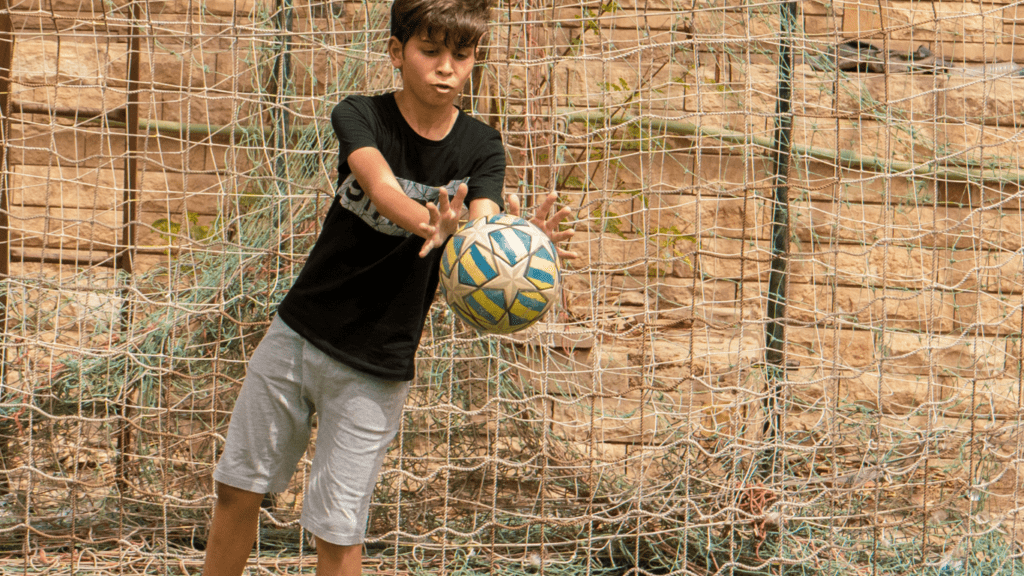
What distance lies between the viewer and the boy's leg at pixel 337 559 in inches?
89.1

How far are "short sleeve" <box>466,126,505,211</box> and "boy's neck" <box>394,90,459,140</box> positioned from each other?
0.11 m

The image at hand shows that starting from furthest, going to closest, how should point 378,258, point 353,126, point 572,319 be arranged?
1. point 572,319
2. point 378,258
3. point 353,126

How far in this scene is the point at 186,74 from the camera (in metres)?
4.59

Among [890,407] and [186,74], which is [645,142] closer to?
[890,407]

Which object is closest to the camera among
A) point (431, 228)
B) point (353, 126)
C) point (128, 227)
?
point (431, 228)

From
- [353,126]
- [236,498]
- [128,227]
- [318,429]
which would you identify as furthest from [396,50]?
[128,227]

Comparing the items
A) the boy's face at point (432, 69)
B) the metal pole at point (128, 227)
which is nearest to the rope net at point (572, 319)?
the metal pole at point (128, 227)

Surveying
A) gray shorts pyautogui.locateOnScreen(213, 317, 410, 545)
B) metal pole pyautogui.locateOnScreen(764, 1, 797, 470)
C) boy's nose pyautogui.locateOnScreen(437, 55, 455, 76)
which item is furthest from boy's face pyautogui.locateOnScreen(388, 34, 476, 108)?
metal pole pyautogui.locateOnScreen(764, 1, 797, 470)

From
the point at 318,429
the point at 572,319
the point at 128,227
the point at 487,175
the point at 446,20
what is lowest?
the point at 318,429

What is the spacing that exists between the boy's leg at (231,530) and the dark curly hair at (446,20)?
4.24 ft

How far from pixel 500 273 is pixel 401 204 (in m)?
0.29

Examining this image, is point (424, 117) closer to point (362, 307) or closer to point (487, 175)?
point (487, 175)

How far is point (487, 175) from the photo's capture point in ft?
7.66

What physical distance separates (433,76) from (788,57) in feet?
8.21
